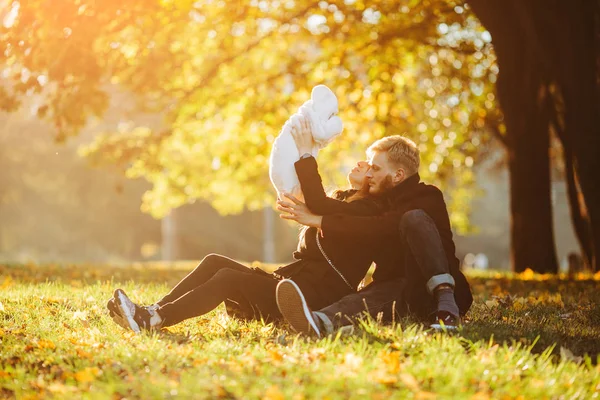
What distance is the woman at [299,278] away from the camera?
512 centimetres

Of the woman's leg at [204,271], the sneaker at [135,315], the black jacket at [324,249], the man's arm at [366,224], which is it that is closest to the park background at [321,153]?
the sneaker at [135,315]

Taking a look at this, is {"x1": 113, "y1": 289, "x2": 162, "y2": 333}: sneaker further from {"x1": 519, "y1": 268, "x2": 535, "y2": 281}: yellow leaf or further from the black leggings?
{"x1": 519, "y1": 268, "x2": 535, "y2": 281}: yellow leaf

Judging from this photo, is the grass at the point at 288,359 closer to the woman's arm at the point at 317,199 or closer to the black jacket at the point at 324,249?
the black jacket at the point at 324,249

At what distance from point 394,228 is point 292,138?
37.7 inches

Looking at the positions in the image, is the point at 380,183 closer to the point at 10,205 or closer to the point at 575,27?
the point at 575,27

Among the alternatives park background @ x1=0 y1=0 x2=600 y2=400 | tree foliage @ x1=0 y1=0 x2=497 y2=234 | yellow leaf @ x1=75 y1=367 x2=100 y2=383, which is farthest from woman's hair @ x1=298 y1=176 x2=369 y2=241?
tree foliage @ x1=0 y1=0 x2=497 y2=234

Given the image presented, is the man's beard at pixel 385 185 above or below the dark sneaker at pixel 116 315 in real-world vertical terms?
above

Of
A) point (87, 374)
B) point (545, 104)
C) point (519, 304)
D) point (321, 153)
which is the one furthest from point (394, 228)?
point (321, 153)

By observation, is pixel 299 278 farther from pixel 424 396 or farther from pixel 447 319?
pixel 424 396

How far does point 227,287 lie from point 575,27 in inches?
306

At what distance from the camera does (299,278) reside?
5.29 meters

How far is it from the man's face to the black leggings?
3.18 ft

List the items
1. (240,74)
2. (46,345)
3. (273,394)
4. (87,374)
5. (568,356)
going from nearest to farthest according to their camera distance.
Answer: (273,394) → (87,374) → (568,356) → (46,345) → (240,74)

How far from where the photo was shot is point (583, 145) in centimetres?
1119
